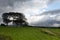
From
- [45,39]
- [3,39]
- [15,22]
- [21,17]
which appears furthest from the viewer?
[21,17]

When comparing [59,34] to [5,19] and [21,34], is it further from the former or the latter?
[5,19]

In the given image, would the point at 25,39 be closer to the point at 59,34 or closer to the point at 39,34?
the point at 39,34

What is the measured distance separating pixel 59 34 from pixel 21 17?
4467 centimetres

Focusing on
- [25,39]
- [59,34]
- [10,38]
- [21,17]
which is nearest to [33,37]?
[25,39]

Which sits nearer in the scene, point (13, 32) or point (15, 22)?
point (13, 32)

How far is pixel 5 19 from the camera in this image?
94375 mm

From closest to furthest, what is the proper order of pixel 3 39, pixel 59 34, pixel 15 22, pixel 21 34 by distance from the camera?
pixel 3 39
pixel 21 34
pixel 59 34
pixel 15 22

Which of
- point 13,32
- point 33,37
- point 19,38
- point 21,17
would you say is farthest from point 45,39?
point 21,17

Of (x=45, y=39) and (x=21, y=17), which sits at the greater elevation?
(x=21, y=17)

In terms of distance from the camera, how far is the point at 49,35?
56.6 meters

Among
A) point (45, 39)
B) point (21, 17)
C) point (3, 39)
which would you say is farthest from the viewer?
point (21, 17)

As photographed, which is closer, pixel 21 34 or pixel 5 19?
pixel 21 34

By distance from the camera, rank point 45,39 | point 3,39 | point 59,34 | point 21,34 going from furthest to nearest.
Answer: point 59,34 < point 21,34 < point 45,39 < point 3,39

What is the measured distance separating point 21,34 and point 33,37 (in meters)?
4.48
